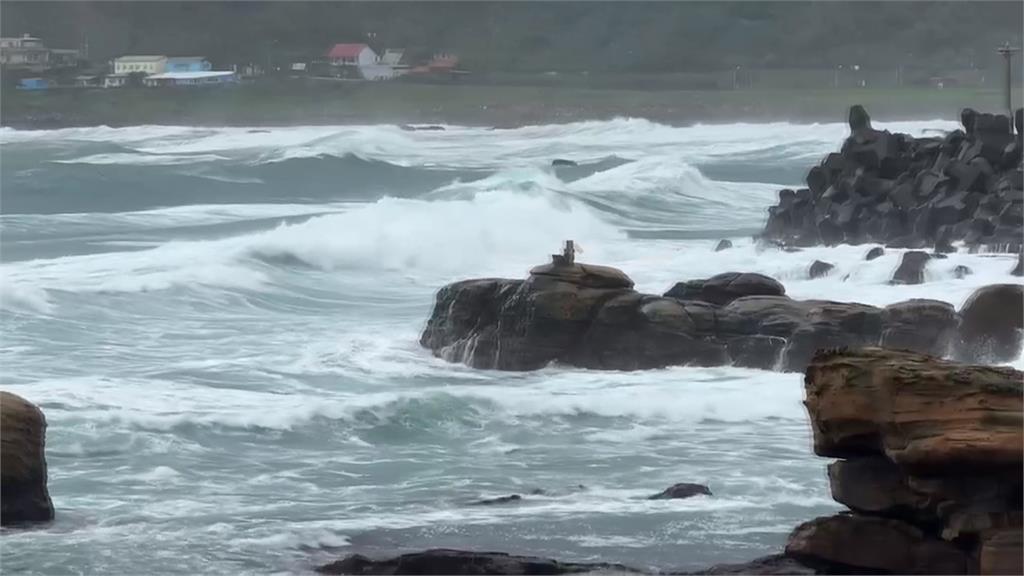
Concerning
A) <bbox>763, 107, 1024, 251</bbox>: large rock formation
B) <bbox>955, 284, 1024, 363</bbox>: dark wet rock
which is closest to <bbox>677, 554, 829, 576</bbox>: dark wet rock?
<bbox>955, 284, 1024, 363</bbox>: dark wet rock

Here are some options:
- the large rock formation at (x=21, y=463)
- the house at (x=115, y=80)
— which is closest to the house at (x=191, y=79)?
the house at (x=115, y=80)

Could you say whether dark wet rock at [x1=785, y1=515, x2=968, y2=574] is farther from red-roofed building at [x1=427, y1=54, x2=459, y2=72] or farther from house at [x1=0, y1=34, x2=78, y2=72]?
red-roofed building at [x1=427, y1=54, x2=459, y2=72]

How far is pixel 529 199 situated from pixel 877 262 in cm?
1401

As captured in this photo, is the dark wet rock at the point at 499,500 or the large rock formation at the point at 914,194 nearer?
the dark wet rock at the point at 499,500

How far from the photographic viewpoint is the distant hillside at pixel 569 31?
7700cm

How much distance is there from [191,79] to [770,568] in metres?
66.0

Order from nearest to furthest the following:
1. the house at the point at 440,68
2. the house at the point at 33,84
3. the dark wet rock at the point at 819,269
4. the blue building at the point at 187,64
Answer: the dark wet rock at the point at 819,269 < the house at the point at 33,84 < the blue building at the point at 187,64 < the house at the point at 440,68

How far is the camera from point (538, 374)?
15922 mm

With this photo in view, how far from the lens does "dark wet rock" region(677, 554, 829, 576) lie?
29.3 ft

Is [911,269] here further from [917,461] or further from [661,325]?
[917,461]

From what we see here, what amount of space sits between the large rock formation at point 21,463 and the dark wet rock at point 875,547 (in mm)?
3614

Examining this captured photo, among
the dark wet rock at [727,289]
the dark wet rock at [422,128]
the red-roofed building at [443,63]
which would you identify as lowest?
the dark wet rock at [727,289]

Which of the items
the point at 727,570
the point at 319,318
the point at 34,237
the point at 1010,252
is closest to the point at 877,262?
the point at 1010,252

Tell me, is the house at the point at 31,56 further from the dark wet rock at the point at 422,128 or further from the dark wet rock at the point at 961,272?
the dark wet rock at the point at 961,272
